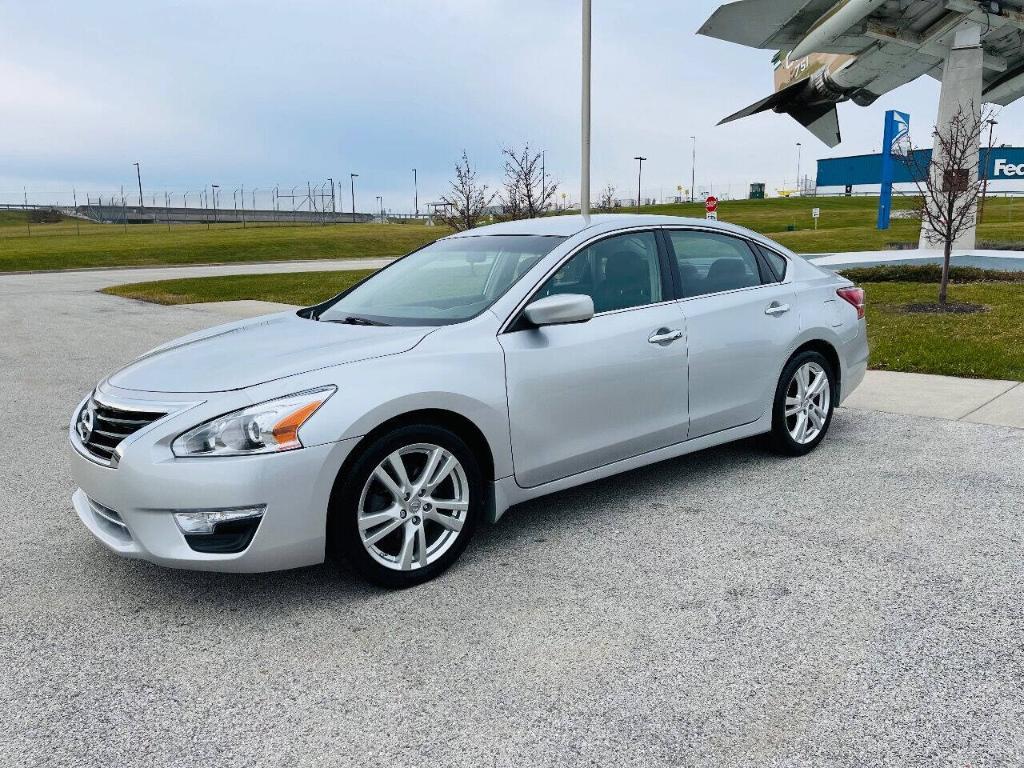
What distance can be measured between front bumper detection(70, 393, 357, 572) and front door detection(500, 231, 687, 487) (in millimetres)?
955

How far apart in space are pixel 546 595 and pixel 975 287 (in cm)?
1392

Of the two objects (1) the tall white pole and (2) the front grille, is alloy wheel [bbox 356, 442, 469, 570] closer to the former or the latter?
(2) the front grille

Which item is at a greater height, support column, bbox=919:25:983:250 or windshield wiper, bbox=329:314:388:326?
support column, bbox=919:25:983:250

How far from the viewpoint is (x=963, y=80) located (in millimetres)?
20641

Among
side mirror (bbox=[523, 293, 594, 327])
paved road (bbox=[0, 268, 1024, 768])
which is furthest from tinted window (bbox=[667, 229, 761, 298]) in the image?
paved road (bbox=[0, 268, 1024, 768])

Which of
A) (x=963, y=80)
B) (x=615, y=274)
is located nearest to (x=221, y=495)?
(x=615, y=274)

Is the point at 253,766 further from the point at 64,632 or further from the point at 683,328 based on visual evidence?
the point at 683,328

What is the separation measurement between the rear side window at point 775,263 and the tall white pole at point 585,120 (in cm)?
1094

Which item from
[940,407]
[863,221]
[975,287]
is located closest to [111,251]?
[975,287]

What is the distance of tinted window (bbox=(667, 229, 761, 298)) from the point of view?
4805 mm

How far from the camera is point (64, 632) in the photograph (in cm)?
329

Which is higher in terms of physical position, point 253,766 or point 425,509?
point 425,509

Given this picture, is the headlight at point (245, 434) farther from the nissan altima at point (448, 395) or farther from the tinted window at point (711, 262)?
the tinted window at point (711, 262)

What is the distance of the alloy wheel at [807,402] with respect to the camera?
5305mm
